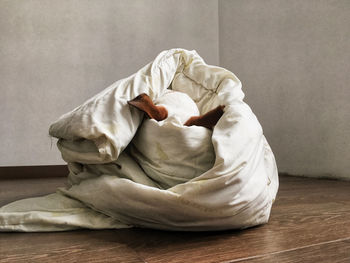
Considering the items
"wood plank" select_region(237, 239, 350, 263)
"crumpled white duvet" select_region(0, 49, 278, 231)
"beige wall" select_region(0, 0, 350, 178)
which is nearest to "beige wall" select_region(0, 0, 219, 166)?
"beige wall" select_region(0, 0, 350, 178)

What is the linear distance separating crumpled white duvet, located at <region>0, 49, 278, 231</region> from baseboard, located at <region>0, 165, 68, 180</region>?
5.37ft

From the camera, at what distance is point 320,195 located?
1677mm

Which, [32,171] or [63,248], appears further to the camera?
[32,171]

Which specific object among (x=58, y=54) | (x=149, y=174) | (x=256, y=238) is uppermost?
(x=58, y=54)

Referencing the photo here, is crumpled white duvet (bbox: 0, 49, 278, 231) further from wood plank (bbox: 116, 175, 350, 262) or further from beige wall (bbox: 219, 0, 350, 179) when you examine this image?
beige wall (bbox: 219, 0, 350, 179)

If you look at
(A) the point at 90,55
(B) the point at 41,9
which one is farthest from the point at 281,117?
(B) the point at 41,9

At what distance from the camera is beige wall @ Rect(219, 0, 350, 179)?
7.25ft

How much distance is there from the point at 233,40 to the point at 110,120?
231 cm

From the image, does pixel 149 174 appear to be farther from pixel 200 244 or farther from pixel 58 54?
pixel 58 54

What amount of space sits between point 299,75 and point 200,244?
187 centimetres

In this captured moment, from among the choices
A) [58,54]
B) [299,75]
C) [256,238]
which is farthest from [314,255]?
[58,54]

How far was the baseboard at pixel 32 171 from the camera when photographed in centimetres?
264

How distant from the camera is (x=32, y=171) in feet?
8.90

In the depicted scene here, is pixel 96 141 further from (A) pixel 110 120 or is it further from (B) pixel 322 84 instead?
(B) pixel 322 84
